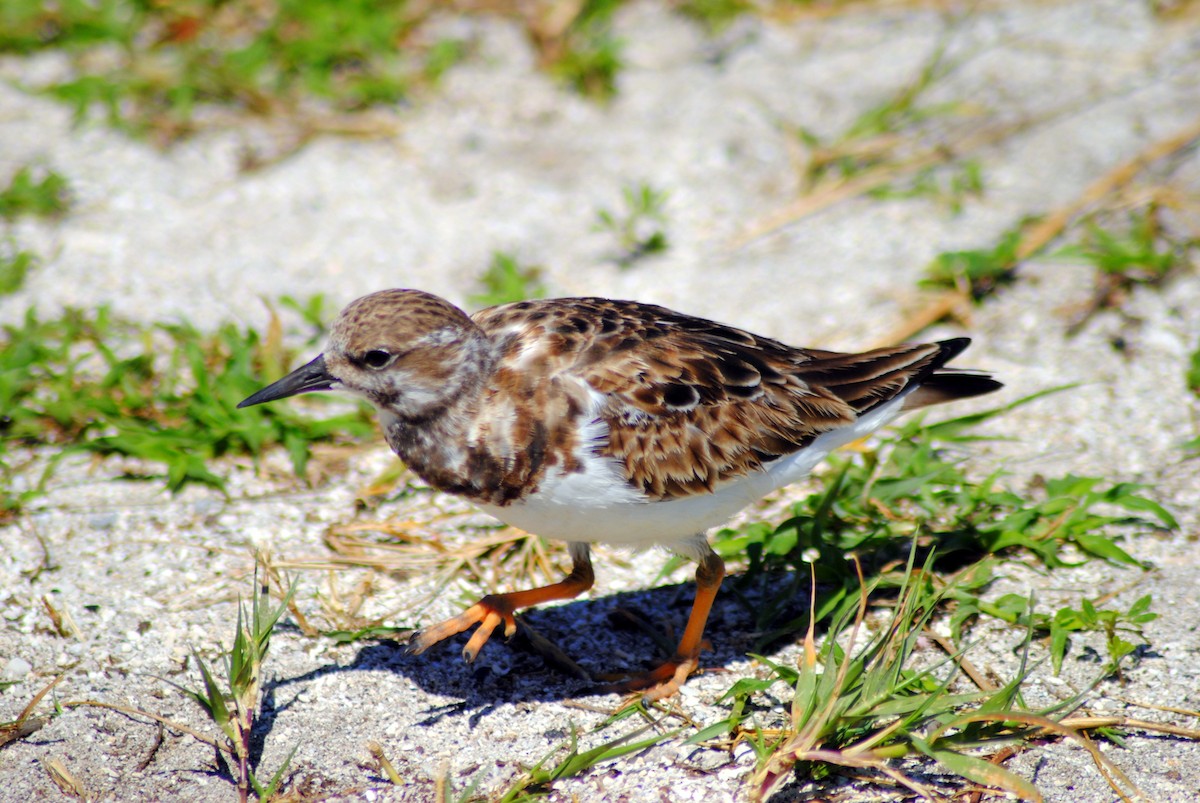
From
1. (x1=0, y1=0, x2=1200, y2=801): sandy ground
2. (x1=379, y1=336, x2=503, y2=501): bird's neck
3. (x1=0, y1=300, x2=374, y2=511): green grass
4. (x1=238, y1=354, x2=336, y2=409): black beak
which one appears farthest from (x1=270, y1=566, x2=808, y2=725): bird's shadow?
(x1=0, y1=300, x2=374, y2=511): green grass

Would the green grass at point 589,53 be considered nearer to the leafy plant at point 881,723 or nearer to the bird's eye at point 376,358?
the bird's eye at point 376,358

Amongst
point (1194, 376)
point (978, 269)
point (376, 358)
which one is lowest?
point (1194, 376)

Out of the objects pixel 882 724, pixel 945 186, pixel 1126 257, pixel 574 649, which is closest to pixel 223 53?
pixel 945 186

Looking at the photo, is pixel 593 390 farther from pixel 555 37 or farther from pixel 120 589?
pixel 555 37

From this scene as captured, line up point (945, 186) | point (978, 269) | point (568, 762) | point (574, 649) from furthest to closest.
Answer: point (945, 186)
point (978, 269)
point (574, 649)
point (568, 762)

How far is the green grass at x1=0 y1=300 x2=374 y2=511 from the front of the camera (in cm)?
470

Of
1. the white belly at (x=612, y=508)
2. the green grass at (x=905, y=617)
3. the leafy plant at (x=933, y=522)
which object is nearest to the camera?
the green grass at (x=905, y=617)

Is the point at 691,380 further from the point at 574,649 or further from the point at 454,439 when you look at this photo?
the point at 574,649

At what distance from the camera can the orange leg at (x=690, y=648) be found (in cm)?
380

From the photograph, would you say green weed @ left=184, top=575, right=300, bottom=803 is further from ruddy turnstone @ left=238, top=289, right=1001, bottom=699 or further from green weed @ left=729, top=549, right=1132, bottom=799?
green weed @ left=729, top=549, right=1132, bottom=799

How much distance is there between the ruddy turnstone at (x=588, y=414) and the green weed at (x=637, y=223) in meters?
2.13

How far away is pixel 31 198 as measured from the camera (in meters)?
5.95

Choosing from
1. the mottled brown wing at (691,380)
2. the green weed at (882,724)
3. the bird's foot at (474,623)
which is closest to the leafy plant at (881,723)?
the green weed at (882,724)

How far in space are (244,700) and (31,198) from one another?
3.82 meters
